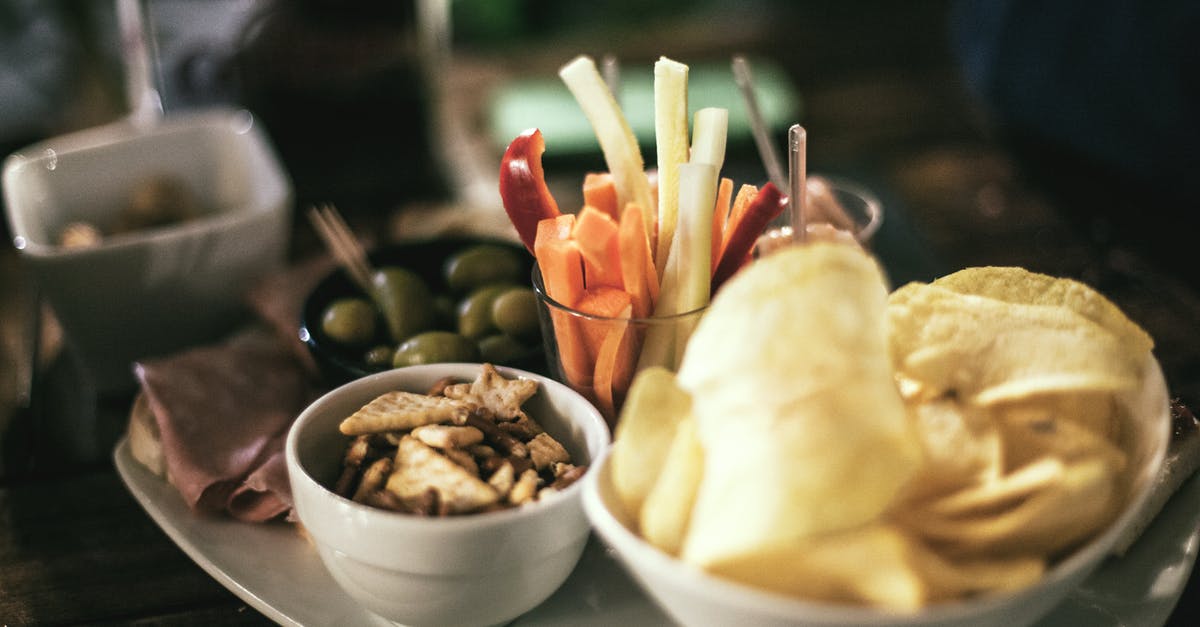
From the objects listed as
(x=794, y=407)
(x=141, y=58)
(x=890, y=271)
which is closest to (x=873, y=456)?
(x=794, y=407)

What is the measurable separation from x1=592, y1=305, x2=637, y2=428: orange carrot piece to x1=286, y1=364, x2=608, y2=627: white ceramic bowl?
0.04 metres

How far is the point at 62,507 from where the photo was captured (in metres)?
0.74

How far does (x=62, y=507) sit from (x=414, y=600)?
0.37 m

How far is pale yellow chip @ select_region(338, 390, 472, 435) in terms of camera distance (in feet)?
1.96

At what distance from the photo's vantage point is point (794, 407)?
430 millimetres

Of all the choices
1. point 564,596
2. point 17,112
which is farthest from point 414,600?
Result: point 17,112

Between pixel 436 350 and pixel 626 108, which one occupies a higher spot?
pixel 436 350

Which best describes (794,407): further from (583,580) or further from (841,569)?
(583,580)

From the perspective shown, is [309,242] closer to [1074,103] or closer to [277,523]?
[277,523]

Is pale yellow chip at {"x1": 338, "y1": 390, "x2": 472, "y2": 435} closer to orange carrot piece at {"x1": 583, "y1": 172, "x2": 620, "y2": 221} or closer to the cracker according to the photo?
the cracker

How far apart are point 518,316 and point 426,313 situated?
0.10 metres

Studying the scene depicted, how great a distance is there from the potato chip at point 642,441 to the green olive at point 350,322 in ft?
1.28

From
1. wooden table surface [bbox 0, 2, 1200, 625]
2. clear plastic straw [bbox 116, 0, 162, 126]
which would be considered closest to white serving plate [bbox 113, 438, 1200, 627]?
wooden table surface [bbox 0, 2, 1200, 625]

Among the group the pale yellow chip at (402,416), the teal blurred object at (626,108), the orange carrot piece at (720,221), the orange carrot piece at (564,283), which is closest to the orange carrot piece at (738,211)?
the orange carrot piece at (720,221)
